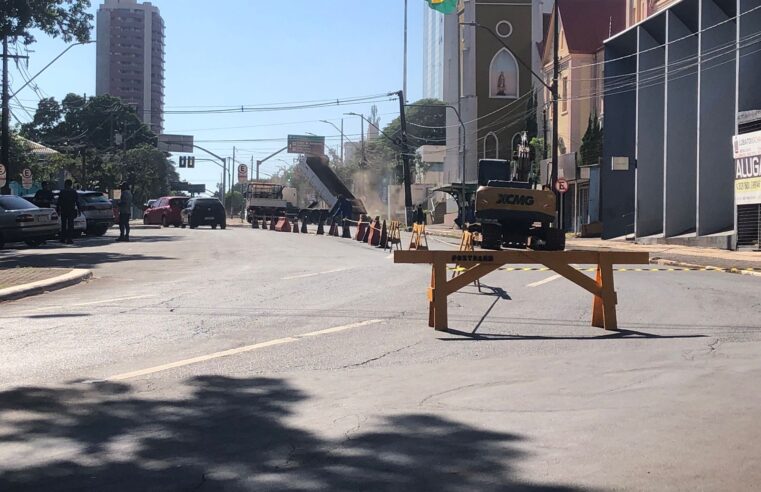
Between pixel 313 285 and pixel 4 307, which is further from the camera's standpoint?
pixel 313 285

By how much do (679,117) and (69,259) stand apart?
24770 mm

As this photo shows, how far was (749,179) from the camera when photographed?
28.1 m

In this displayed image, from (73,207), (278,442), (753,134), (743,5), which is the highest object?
(743,5)

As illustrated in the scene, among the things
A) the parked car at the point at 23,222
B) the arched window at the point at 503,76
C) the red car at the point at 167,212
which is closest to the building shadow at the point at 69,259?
the parked car at the point at 23,222

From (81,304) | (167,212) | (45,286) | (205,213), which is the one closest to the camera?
(81,304)

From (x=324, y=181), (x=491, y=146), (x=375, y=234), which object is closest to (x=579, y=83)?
(x=324, y=181)

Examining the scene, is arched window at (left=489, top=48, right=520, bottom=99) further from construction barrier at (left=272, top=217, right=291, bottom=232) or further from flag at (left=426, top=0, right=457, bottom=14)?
construction barrier at (left=272, top=217, right=291, bottom=232)

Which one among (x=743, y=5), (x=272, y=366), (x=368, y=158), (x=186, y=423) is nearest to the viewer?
(x=186, y=423)

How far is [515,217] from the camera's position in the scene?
19.1 m

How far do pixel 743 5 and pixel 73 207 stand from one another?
22.8 meters

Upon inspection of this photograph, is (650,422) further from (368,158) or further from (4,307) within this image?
(368,158)

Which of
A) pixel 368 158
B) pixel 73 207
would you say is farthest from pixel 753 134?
pixel 368 158

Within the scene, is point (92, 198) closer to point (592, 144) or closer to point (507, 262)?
point (507, 262)

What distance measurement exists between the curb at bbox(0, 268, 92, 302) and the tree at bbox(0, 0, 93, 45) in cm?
1409
